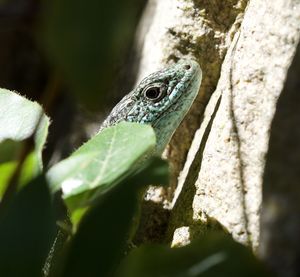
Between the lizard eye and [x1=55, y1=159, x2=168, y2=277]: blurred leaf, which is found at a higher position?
[x1=55, y1=159, x2=168, y2=277]: blurred leaf

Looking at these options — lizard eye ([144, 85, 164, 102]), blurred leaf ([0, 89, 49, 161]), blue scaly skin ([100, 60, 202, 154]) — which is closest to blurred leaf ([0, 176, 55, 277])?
blurred leaf ([0, 89, 49, 161])

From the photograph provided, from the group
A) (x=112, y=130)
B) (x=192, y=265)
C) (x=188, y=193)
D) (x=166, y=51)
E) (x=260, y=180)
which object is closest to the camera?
(x=192, y=265)

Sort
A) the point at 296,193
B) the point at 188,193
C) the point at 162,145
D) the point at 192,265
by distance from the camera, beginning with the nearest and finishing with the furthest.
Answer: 1. the point at 192,265
2. the point at 188,193
3. the point at 162,145
4. the point at 296,193

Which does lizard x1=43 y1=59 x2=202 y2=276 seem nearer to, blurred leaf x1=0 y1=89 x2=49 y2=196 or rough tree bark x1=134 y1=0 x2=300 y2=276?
rough tree bark x1=134 y1=0 x2=300 y2=276

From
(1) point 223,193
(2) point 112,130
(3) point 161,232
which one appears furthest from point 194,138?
(2) point 112,130

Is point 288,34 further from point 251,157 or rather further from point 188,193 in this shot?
point 188,193

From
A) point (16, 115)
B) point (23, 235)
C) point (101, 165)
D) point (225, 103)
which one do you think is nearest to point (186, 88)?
point (225, 103)

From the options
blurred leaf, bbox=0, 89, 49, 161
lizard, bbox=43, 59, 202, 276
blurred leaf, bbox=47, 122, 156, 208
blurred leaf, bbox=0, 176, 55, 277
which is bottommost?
lizard, bbox=43, 59, 202, 276
